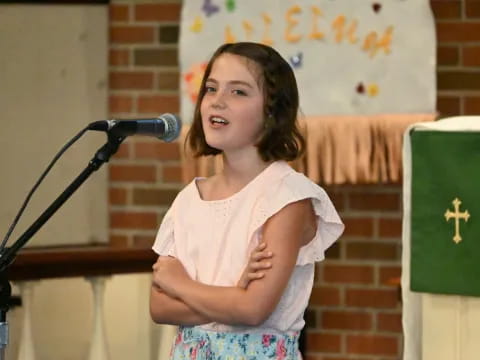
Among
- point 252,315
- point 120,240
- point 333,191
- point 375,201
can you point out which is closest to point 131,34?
point 120,240

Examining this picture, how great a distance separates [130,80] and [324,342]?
1137 millimetres

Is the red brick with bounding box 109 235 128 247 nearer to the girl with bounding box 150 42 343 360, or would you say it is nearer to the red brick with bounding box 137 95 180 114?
the red brick with bounding box 137 95 180 114

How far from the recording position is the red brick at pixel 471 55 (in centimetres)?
364

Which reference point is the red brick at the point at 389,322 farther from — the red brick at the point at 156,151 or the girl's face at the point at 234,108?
the girl's face at the point at 234,108

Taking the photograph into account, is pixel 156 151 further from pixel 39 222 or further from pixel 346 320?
pixel 39 222

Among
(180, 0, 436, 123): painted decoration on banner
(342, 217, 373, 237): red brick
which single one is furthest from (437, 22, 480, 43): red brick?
(342, 217, 373, 237): red brick

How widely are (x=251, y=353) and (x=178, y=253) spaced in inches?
9.1

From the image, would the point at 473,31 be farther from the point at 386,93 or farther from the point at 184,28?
the point at 184,28

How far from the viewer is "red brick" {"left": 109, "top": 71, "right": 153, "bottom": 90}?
3.90m

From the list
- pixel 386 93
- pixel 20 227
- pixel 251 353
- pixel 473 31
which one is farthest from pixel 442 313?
pixel 20 227

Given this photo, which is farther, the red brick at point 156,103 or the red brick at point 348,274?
the red brick at point 156,103

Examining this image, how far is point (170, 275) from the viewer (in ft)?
6.54

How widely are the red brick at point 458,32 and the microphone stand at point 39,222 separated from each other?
205cm

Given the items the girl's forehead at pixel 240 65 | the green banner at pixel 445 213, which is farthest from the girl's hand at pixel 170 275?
the green banner at pixel 445 213
